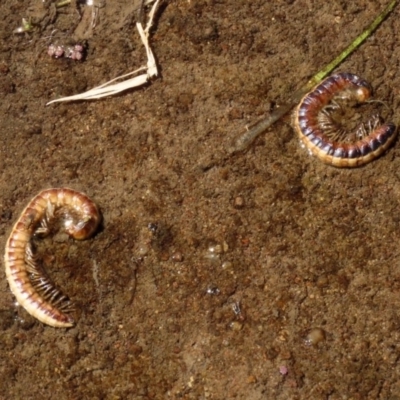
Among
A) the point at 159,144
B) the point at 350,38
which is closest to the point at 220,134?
the point at 159,144

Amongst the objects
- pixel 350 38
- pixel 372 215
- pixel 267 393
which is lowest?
pixel 267 393

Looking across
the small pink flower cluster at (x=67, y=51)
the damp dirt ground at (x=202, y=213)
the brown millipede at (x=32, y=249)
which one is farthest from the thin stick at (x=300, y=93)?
the small pink flower cluster at (x=67, y=51)

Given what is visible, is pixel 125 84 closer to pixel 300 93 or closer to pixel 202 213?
pixel 202 213

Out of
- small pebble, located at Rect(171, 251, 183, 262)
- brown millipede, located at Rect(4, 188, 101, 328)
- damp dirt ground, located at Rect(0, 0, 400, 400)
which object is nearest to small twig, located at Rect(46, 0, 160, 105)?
damp dirt ground, located at Rect(0, 0, 400, 400)

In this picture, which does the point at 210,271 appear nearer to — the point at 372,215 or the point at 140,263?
the point at 140,263

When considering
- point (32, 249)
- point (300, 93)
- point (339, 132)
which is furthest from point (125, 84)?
point (339, 132)

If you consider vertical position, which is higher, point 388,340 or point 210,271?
point 210,271
